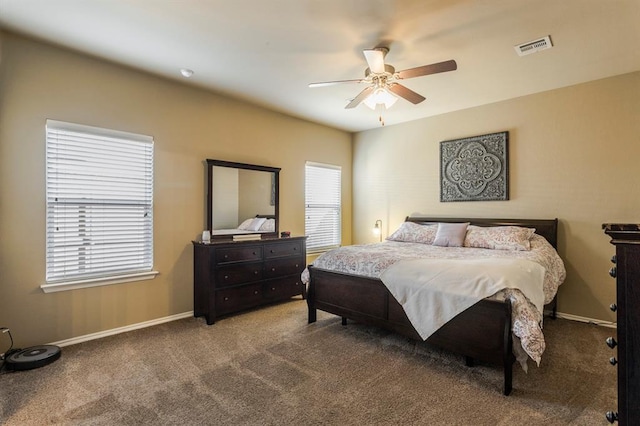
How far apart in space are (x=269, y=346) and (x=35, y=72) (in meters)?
3.17

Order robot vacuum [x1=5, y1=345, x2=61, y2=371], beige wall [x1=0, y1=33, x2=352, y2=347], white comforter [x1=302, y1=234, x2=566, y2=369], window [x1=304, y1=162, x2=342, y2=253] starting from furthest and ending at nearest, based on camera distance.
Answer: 1. window [x1=304, y1=162, x2=342, y2=253]
2. beige wall [x1=0, y1=33, x2=352, y2=347]
3. robot vacuum [x1=5, y1=345, x2=61, y2=371]
4. white comforter [x1=302, y1=234, x2=566, y2=369]

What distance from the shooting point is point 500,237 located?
380cm

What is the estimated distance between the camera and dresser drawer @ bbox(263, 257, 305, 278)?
417 centimetres

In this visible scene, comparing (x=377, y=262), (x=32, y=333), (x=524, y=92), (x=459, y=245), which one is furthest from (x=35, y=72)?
(x=524, y=92)

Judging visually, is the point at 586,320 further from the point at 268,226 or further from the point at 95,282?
the point at 95,282

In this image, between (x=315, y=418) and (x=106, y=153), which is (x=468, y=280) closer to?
(x=315, y=418)

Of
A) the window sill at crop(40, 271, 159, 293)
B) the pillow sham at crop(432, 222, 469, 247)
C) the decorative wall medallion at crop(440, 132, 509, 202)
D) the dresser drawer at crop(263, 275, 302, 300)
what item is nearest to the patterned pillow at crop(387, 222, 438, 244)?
the pillow sham at crop(432, 222, 469, 247)

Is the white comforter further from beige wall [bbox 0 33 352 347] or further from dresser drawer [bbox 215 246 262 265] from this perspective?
beige wall [bbox 0 33 352 347]

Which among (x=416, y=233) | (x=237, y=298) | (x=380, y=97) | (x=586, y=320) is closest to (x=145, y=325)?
(x=237, y=298)

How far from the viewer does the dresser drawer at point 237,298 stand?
144 inches

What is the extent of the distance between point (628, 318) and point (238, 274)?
11.2 ft

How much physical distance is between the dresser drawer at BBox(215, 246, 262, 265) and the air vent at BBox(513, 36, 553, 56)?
11.1 feet

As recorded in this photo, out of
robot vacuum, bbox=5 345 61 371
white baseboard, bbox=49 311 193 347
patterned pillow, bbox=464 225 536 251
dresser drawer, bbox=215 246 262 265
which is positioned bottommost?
white baseboard, bbox=49 311 193 347

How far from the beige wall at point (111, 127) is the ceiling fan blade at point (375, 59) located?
2.19 meters
